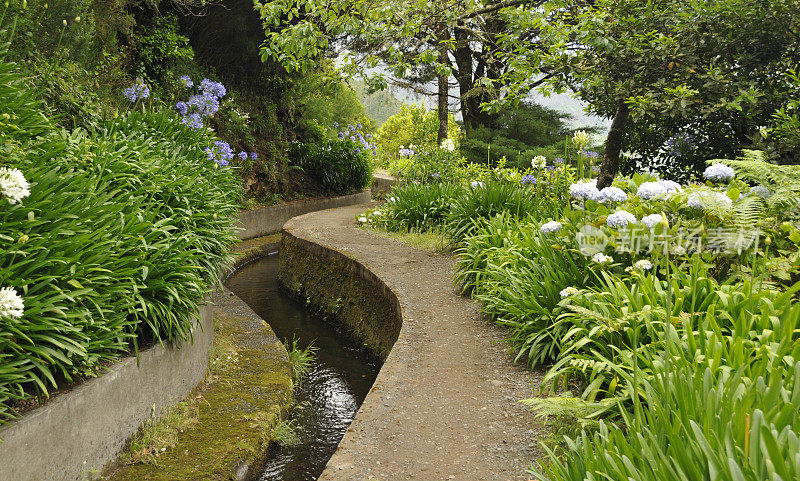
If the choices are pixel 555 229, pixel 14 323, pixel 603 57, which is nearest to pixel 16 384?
pixel 14 323

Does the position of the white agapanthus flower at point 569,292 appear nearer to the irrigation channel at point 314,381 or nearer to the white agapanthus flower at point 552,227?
the white agapanthus flower at point 552,227

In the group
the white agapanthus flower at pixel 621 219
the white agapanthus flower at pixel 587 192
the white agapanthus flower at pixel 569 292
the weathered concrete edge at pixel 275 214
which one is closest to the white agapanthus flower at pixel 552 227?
the white agapanthus flower at pixel 587 192

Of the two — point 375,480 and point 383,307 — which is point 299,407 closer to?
point 383,307

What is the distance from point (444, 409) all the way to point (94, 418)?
1.73 metres

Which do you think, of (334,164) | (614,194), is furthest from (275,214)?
(614,194)

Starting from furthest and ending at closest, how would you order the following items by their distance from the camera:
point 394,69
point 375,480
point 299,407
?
point 394,69 < point 299,407 < point 375,480

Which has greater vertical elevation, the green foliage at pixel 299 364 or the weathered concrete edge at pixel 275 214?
the weathered concrete edge at pixel 275 214

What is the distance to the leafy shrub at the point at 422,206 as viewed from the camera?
8000 millimetres

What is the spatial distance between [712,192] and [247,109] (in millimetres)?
10865

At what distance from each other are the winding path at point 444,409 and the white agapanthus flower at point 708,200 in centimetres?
141

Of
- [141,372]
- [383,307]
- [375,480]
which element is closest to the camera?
[375,480]

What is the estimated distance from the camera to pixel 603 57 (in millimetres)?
5996

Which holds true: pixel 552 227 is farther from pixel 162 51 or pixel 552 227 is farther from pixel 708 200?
pixel 162 51

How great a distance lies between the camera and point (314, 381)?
499 cm
